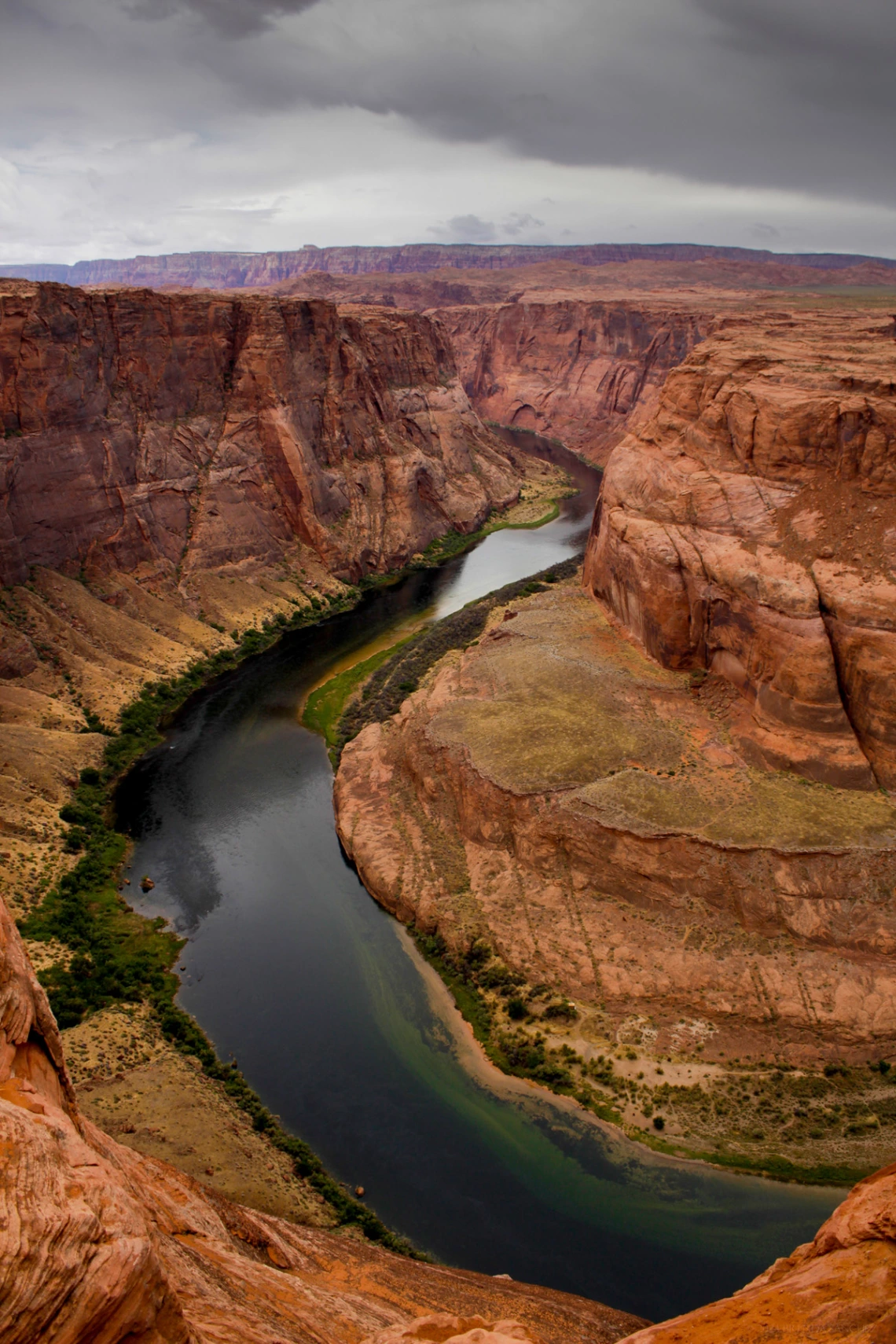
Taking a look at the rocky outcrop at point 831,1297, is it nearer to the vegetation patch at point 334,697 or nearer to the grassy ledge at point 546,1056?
the grassy ledge at point 546,1056

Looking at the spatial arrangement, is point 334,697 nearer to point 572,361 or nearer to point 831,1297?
point 831,1297

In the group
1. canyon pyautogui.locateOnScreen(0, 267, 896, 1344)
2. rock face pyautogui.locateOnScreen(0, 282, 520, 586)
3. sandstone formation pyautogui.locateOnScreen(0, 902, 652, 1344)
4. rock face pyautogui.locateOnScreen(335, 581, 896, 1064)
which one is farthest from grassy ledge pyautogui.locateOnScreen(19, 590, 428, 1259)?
rock face pyautogui.locateOnScreen(0, 282, 520, 586)

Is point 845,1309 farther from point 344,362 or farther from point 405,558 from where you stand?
point 344,362

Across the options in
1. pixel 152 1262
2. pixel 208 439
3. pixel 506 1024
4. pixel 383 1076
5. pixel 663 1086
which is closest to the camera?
pixel 152 1262

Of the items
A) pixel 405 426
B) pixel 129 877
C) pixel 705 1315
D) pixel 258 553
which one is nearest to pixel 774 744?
pixel 705 1315

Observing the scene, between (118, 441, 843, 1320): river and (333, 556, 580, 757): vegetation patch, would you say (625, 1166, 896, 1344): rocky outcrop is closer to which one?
(118, 441, 843, 1320): river

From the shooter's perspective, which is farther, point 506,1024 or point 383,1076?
point 506,1024

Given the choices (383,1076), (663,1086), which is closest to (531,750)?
(383,1076)
